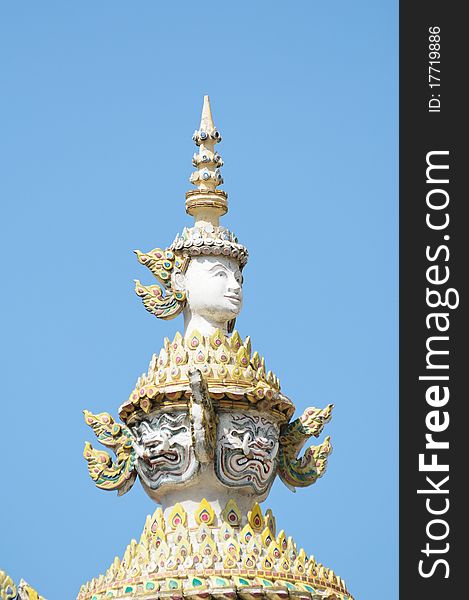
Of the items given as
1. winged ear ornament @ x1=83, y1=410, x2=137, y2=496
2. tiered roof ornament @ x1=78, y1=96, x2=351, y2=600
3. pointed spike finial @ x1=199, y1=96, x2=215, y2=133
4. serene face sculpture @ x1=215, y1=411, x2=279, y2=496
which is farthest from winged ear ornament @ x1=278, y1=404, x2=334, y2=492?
pointed spike finial @ x1=199, y1=96, x2=215, y2=133

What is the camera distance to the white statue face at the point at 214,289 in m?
26.2

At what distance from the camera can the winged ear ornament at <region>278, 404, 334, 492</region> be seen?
26.2 meters

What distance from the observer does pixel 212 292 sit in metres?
26.2

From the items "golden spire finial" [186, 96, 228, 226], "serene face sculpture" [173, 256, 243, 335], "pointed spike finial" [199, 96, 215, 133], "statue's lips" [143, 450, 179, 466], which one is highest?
"pointed spike finial" [199, 96, 215, 133]

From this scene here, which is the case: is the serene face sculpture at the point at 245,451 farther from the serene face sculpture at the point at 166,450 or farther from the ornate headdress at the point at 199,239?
the ornate headdress at the point at 199,239

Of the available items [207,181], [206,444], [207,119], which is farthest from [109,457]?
[207,119]

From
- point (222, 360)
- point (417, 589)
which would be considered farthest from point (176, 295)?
point (417, 589)

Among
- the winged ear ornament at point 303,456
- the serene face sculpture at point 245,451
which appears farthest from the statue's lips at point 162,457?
the winged ear ornament at point 303,456

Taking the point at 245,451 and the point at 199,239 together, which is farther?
the point at 199,239

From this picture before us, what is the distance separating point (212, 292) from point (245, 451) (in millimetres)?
2385

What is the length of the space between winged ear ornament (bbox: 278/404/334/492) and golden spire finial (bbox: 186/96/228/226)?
3.08 meters

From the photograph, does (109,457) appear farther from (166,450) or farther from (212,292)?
(212,292)

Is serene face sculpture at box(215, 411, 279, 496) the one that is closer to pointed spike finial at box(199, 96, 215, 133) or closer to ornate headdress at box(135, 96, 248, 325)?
ornate headdress at box(135, 96, 248, 325)

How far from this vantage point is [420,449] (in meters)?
24.0
